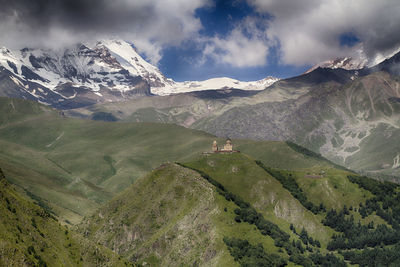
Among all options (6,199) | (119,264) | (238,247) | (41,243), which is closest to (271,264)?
(238,247)

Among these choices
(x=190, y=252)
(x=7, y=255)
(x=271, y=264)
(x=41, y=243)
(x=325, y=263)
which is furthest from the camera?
(x=325, y=263)

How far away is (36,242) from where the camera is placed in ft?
362

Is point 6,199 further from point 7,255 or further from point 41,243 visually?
point 7,255

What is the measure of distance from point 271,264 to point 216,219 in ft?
119

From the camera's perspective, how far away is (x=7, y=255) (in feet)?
302

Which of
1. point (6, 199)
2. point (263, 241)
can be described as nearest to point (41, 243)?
point (6, 199)

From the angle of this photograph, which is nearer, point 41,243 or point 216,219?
point 41,243

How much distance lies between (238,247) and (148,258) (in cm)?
4743

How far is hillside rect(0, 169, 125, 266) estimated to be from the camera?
9681cm

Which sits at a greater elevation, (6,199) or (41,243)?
(6,199)

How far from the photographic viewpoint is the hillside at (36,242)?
9681 centimetres

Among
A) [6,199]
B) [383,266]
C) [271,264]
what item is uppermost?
[6,199]

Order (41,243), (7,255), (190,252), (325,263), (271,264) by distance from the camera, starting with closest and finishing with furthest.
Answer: (7,255)
(41,243)
(271,264)
(190,252)
(325,263)

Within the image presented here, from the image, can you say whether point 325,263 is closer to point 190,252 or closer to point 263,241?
point 263,241
